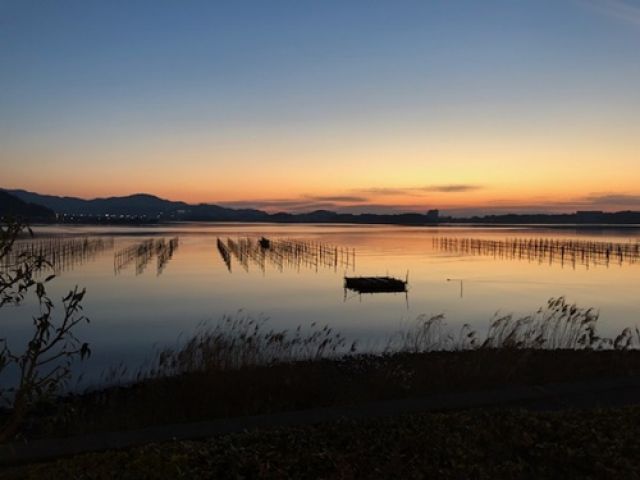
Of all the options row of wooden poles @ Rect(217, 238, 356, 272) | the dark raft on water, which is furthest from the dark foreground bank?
row of wooden poles @ Rect(217, 238, 356, 272)

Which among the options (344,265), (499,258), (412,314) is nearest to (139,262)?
(344,265)

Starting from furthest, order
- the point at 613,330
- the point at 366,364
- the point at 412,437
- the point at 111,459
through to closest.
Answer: the point at 613,330
the point at 366,364
the point at 412,437
the point at 111,459

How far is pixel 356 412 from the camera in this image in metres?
7.24

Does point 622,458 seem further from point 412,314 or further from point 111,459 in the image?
point 412,314

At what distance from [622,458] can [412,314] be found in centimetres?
2324

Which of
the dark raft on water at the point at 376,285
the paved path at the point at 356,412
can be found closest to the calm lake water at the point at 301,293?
the dark raft on water at the point at 376,285

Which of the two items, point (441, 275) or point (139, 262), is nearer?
point (441, 275)

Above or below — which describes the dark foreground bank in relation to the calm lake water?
above

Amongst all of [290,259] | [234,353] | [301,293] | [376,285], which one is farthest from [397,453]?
[290,259]

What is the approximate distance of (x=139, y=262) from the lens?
5641cm

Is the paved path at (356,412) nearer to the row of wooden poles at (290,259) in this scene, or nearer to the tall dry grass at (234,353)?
the tall dry grass at (234,353)

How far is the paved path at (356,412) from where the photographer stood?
5.98 meters

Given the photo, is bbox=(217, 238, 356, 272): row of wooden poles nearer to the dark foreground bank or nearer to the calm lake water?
the calm lake water

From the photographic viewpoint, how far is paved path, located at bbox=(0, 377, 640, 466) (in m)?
5.98
